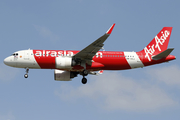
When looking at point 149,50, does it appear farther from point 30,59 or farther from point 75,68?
point 30,59

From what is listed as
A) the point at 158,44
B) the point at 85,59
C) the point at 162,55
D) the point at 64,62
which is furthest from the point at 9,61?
the point at 158,44

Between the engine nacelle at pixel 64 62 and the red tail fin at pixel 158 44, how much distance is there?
1115cm

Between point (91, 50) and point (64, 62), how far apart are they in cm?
398

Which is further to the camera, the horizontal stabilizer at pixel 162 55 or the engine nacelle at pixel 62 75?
the engine nacelle at pixel 62 75

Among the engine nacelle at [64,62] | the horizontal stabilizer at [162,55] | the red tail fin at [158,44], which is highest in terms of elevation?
the red tail fin at [158,44]

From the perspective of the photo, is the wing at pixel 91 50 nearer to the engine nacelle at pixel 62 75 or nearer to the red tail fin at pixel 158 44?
the engine nacelle at pixel 62 75

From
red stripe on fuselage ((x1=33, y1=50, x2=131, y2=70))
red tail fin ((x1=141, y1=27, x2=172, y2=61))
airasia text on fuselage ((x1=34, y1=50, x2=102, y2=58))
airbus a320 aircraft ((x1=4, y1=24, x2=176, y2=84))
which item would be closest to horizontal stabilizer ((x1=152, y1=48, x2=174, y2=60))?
airbus a320 aircraft ((x1=4, y1=24, x2=176, y2=84))

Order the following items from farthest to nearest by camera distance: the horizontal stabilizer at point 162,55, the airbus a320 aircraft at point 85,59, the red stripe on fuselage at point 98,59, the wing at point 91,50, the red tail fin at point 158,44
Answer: the red tail fin at point 158,44, the horizontal stabilizer at point 162,55, the red stripe on fuselage at point 98,59, the airbus a320 aircraft at point 85,59, the wing at point 91,50

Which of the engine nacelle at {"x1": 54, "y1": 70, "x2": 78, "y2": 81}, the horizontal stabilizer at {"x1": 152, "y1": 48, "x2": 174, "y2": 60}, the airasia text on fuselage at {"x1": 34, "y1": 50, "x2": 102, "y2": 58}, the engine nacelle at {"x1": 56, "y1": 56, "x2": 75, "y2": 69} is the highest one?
the airasia text on fuselage at {"x1": 34, "y1": 50, "x2": 102, "y2": 58}

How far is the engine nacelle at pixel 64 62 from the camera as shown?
50.7 metres

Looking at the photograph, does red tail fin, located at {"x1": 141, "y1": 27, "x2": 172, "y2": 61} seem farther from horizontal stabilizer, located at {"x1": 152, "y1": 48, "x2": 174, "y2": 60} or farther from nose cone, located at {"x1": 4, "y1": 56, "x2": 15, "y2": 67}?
nose cone, located at {"x1": 4, "y1": 56, "x2": 15, "y2": 67}

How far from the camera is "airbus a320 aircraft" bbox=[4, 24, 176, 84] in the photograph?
51000mm

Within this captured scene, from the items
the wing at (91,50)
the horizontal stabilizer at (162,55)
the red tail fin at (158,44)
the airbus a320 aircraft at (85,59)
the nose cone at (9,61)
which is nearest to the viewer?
the wing at (91,50)

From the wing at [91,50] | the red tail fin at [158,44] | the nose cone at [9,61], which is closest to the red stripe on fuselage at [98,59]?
the wing at [91,50]
